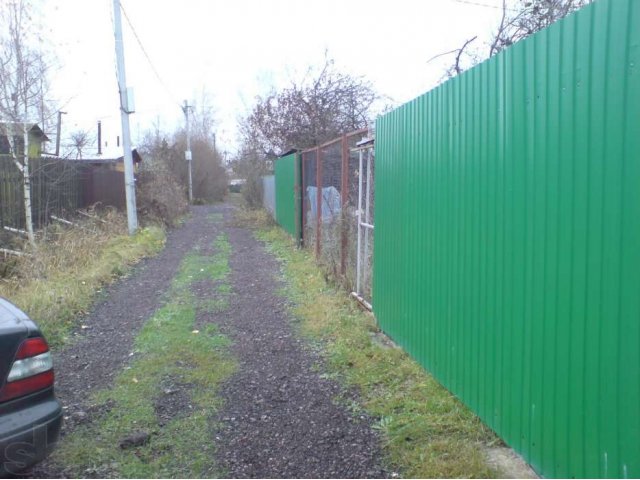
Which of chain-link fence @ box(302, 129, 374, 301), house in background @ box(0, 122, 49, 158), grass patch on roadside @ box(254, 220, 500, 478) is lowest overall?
grass patch on roadside @ box(254, 220, 500, 478)

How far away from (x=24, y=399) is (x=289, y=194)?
11.7 m

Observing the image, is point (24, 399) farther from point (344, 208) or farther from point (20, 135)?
point (20, 135)

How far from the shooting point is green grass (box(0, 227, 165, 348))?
20.8 ft

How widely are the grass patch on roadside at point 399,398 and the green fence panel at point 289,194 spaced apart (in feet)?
18.5

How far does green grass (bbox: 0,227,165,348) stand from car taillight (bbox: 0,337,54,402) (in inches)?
116

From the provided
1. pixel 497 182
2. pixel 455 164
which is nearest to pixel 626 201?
pixel 497 182

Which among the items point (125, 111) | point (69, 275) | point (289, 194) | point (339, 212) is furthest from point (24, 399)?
point (125, 111)

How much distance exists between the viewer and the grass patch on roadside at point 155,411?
331 centimetres

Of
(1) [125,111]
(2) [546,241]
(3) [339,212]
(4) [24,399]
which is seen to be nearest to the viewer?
(2) [546,241]

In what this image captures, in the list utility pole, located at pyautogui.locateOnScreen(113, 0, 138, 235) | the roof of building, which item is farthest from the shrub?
the roof of building

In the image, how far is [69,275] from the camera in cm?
886

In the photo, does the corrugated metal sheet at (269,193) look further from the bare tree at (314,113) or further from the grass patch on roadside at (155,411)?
the grass patch on roadside at (155,411)

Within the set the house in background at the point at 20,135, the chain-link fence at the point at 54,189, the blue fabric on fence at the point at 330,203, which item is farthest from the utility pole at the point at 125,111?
the blue fabric on fence at the point at 330,203

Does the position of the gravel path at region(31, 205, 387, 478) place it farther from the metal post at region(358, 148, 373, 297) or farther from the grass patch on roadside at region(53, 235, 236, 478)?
the metal post at region(358, 148, 373, 297)
